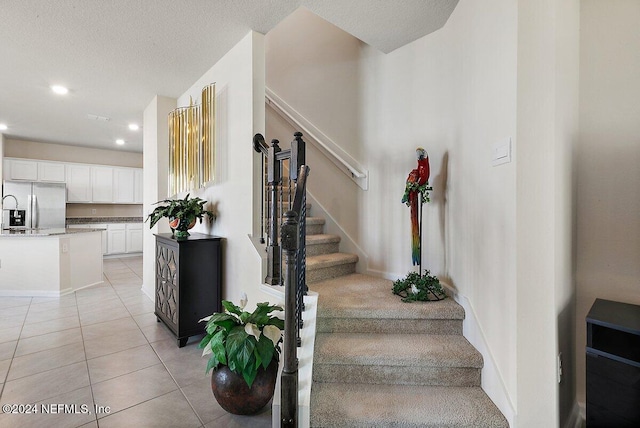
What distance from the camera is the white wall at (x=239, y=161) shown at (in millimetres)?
2553

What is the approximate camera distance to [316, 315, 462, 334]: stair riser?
2092 millimetres

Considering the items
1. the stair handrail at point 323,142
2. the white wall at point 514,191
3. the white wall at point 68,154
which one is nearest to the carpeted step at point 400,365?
the white wall at point 514,191

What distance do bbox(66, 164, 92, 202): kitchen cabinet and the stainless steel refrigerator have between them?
0.29m

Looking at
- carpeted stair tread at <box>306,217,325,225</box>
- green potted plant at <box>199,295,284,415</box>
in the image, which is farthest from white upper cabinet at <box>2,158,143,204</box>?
green potted plant at <box>199,295,284,415</box>

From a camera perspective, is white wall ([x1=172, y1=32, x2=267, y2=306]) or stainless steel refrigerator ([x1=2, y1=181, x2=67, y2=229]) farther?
stainless steel refrigerator ([x1=2, y1=181, x2=67, y2=229])

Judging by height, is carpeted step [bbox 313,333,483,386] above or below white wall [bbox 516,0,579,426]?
below

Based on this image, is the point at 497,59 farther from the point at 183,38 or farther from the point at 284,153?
the point at 183,38

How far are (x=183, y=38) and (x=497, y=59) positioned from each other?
254 centimetres

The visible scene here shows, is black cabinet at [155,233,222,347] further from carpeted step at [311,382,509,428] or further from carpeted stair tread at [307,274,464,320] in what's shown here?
carpeted step at [311,382,509,428]

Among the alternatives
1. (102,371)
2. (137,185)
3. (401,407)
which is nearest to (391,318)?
(401,407)

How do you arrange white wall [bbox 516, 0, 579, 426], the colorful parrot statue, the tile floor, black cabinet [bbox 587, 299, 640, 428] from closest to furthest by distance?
black cabinet [bbox 587, 299, 640, 428], white wall [bbox 516, 0, 579, 426], the tile floor, the colorful parrot statue

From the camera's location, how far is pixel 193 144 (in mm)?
3453

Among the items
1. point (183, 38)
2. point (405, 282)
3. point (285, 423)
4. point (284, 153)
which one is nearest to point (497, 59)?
point (284, 153)

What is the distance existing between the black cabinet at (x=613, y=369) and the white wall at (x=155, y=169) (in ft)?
14.0
